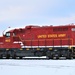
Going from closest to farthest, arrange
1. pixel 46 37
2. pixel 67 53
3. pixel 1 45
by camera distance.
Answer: pixel 67 53, pixel 46 37, pixel 1 45

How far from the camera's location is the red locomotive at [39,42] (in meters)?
27.1

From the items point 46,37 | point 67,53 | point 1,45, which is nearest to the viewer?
point 67,53

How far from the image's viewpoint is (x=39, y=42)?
28.5 m

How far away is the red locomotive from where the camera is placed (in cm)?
2712

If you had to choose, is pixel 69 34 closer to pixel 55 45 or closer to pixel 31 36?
pixel 55 45

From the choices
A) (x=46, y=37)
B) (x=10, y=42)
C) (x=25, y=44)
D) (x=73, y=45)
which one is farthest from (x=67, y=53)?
(x=10, y=42)

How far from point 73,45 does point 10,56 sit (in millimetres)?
7377

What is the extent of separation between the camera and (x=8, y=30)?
30203 millimetres
